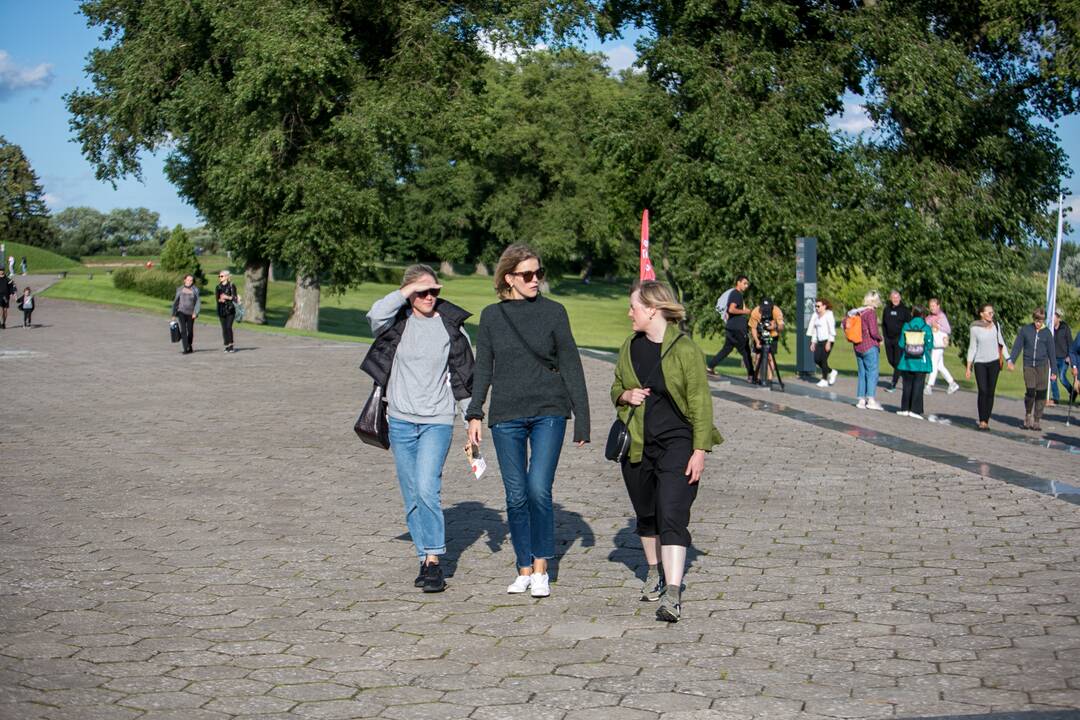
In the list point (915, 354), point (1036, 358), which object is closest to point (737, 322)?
point (915, 354)

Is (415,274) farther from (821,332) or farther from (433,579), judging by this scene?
(821,332)

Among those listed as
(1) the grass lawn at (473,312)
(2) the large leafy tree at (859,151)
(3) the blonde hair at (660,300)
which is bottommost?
(1) the grass lawn at (473,312)

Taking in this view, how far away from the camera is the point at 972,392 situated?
2809cm

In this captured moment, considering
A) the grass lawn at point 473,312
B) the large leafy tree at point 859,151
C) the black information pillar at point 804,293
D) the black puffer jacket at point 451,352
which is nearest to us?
the black puffer jacket at point 451,352

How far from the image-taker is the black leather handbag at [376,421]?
728cm

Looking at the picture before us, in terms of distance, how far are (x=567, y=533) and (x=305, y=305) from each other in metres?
31.6

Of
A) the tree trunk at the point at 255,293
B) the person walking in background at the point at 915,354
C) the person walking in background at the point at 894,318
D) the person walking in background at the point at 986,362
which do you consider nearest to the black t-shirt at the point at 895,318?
the person walking in background at the point at 894,318

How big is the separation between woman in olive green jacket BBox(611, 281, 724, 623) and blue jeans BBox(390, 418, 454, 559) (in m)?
1.07

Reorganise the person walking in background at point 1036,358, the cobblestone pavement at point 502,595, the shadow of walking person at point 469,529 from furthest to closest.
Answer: the person walking in background at point 1036,358
the shadow of walking person at point 469,529
the cobblestone pavement at point 502,595

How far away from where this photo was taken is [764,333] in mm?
22125

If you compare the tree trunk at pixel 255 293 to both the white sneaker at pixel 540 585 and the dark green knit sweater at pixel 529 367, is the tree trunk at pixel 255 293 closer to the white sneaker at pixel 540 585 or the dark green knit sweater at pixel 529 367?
the dark green knit sweater at pixel 529 367

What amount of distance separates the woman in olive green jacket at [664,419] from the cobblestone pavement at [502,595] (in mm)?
432

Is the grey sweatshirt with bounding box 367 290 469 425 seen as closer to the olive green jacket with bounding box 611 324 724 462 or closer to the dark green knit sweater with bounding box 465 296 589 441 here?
the dark green knit sweater with bounding box 465 296 589 441

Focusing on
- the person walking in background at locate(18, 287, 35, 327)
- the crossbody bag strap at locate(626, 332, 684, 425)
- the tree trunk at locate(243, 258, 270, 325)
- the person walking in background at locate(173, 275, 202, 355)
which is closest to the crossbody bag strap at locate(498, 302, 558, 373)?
the crossbody bag strap at locate(626, 332, 684, 425)
